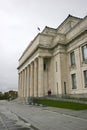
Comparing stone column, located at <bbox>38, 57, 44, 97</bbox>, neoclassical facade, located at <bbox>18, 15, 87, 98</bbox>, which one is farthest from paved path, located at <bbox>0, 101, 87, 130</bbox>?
stone column, located at <bbox>38, 57, 44, 97</bbox>

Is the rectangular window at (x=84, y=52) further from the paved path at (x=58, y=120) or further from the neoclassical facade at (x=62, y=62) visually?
the paved path at (x=58, y=120)

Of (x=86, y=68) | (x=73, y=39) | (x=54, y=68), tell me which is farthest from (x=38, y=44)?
(x=86, y=68)

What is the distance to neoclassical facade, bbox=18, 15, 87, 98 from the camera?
34.5 m

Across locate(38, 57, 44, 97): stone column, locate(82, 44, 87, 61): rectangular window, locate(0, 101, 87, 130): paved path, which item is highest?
locate(82, 44, 87, 61): rectangular window

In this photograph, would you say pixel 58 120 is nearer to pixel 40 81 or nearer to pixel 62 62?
pixel 62 62

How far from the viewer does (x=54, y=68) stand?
43094mm

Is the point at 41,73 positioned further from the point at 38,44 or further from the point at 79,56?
the point at 79,56

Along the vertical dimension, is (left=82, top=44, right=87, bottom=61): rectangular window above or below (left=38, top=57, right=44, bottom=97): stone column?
above

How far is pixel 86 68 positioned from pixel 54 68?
11659 millimetres

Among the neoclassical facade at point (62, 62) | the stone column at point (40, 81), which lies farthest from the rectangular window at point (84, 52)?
the stone column at point (40, 81)

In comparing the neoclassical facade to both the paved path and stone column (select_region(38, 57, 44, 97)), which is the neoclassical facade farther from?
the paved path

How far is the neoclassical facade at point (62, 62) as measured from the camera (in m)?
34.5

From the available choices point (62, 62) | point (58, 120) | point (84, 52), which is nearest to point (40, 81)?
point (62, 62)

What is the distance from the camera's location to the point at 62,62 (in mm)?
40156
